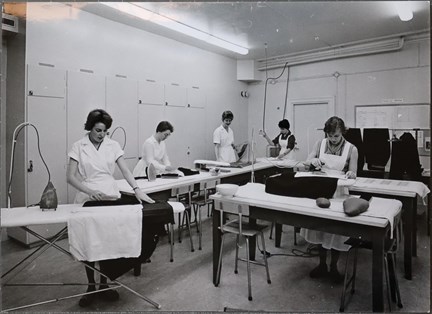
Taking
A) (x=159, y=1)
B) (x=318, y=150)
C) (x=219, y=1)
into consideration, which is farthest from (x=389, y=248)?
(x=159, y=1)

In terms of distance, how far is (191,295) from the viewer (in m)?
1.81

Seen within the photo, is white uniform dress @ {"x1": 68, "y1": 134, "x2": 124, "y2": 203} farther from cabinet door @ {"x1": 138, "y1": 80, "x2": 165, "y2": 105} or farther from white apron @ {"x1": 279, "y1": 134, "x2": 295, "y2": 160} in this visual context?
white apron @ {"x1": 279, "y1": 134, "x2": 295, "y2": 160}

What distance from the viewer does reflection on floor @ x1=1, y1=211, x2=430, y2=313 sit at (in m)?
1.71

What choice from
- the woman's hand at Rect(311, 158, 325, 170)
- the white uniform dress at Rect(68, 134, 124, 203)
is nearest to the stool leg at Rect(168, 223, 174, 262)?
the white uniform dress at Rect(68, 134, 124, 203)

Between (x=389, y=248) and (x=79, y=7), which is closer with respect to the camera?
(x=389, y=248)

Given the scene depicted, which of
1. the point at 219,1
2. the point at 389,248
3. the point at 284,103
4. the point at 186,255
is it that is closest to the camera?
the point at 389,248

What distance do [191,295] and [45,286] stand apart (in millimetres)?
876

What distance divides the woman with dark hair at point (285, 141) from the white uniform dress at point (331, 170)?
0.59ft

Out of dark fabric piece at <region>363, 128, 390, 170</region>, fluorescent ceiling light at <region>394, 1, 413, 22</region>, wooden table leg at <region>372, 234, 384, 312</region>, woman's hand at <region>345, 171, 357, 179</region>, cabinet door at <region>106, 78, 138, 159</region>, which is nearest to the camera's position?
wooden table leg at <region>372, 234, 384, 312</region>

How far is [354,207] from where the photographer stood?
1568mm

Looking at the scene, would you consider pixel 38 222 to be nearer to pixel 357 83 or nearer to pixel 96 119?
pixel 96 119

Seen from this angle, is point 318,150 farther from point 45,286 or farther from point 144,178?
point 45,286

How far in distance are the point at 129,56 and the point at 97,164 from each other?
A: 730 millimetres

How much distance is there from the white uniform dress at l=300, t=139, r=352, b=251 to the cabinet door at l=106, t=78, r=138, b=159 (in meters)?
1.21
